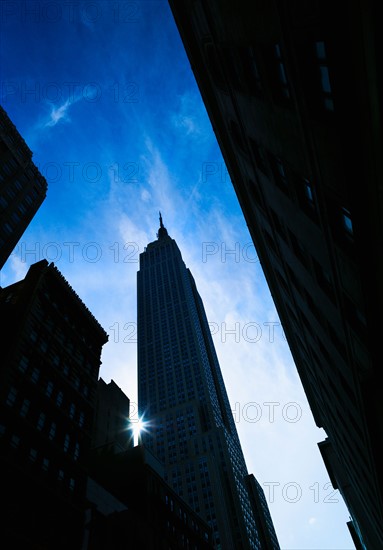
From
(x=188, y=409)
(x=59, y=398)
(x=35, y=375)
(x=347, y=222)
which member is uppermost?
(x=188, y=409)

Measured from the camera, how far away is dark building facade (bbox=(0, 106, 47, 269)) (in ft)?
204

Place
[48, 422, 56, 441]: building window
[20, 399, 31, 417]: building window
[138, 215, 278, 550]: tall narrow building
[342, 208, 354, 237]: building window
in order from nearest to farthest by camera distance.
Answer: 1. [342, 208, 354, 237]: building window
2. [20, 399, 31, 417]: building window
3. [48, 422, 56, 441]: building window
4. [138, 215, 278, 550]: tall narrow building

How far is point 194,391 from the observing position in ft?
468

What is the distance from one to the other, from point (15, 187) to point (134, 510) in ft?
200

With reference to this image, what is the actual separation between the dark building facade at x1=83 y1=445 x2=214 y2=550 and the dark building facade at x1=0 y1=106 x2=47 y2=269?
38.9m

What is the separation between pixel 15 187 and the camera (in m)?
67.3

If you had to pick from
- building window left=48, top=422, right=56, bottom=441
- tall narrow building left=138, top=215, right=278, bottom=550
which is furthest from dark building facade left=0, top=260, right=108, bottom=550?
Answer: tall narrow building left=138, top=215, right=278, bottom=550

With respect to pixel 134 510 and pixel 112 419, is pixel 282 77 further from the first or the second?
pixel 112 419

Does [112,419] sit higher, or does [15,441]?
[112,419]

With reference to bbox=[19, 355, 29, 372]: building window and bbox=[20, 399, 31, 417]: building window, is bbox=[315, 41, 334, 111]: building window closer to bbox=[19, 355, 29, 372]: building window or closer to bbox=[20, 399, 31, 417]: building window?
bbox=[20, 399, 31, 417]: building window

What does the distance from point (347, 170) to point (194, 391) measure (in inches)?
5573

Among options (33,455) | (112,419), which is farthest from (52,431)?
(112,419)

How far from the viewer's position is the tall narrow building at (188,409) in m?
114

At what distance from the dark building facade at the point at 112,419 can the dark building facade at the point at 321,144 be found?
7840 centimetres
